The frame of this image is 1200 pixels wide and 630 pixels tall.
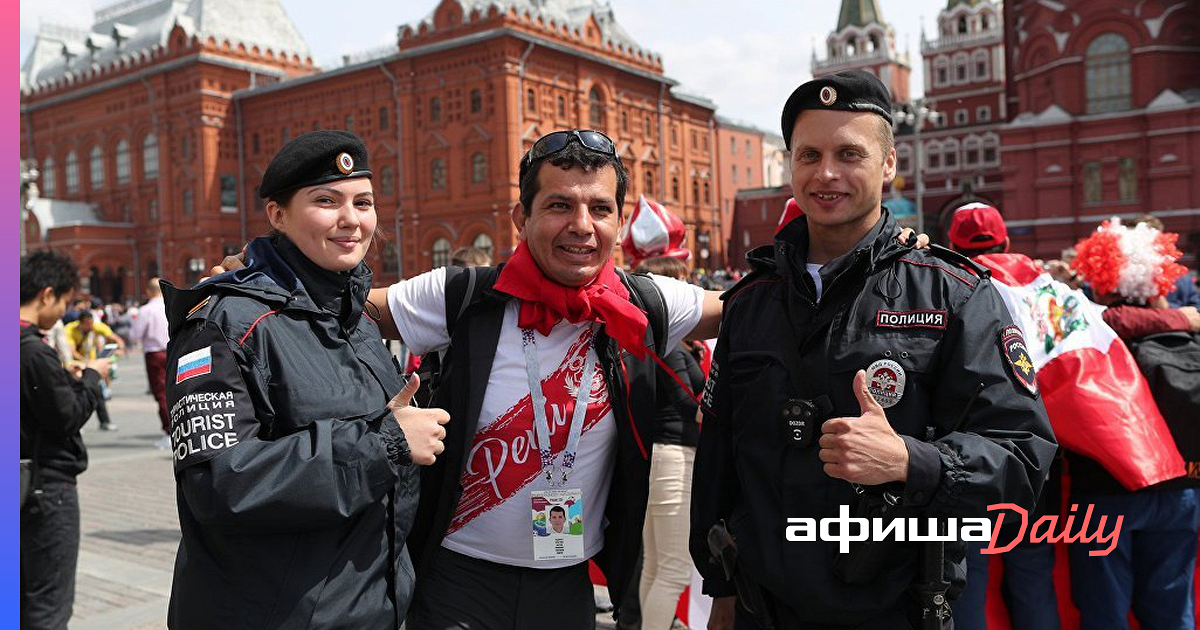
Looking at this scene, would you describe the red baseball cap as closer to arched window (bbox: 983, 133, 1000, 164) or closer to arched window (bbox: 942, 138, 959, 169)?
arched window (bbox: 983, 133, 1000, 164)

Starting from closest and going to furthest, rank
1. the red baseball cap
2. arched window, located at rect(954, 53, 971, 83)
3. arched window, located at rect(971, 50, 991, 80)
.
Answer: the red baseball cap < arched window, located at rect(971, 50, 991, 80) < arched window, located at rect(954, 53, 971, 83)

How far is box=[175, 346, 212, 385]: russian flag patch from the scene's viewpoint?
7.10 feet

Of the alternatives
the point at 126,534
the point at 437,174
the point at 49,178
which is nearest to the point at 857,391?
the point at 126,534

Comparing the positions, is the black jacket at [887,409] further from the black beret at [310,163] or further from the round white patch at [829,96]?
the black beret at [310,163]

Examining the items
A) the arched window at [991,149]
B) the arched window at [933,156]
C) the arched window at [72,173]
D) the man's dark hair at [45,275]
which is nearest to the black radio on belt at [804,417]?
the man's dark hair at [45,275]

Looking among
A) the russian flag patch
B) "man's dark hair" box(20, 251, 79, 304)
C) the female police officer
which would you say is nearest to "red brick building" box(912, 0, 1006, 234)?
"man's dark hair" box(20, 251, 79, 304)

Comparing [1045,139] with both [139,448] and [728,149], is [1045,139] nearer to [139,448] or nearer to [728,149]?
[728,149]

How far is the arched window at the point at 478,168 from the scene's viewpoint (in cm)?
4072

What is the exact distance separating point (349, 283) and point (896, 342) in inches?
59.1

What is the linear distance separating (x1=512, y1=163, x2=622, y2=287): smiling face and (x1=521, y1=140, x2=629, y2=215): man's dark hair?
2cm

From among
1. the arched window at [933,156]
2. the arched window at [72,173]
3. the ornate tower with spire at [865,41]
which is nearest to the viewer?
the arched window at [72,173]

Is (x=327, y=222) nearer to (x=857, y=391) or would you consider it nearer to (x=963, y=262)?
(x=857, y=391)

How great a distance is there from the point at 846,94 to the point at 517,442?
1420 mm

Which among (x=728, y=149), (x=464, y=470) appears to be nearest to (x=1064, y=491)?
(x=464, y=470)
